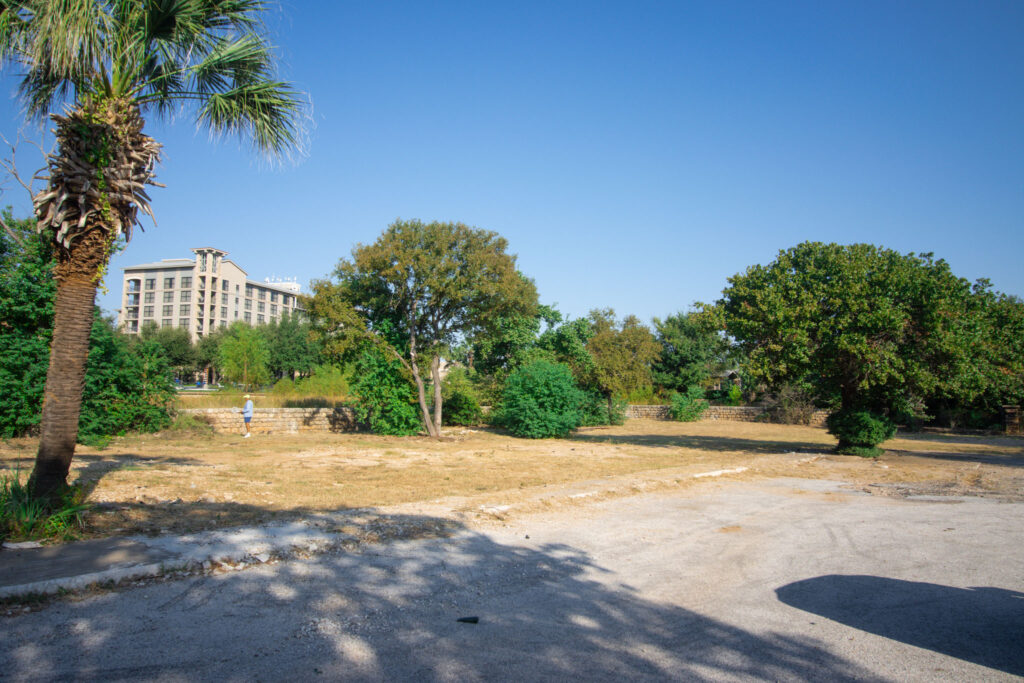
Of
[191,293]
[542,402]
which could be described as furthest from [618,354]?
[191,293]

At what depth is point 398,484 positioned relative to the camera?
36.9 feet

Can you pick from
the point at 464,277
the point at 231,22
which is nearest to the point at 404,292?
the point at 464,277

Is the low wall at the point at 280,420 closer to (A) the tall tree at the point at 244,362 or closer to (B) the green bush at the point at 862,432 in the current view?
(B) the green bush at the point at 862,432

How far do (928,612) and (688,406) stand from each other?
113 feet

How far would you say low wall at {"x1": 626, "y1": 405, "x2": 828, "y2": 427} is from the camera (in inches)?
1582

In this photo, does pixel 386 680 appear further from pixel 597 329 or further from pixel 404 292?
pixel 597 329

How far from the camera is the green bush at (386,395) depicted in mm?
22641

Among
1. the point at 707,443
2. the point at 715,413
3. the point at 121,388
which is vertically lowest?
the point at 707,443

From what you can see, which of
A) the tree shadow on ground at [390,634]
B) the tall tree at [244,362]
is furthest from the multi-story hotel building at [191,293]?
→ the tree shadow on ground at [390,634]

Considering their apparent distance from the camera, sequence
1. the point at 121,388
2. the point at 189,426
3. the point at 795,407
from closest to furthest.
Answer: the point at 121,388, the point at 189,426, the point at 795,407

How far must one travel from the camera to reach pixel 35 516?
6070mm

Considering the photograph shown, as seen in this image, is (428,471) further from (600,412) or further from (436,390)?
(600,412)

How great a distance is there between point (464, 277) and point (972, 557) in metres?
15.8

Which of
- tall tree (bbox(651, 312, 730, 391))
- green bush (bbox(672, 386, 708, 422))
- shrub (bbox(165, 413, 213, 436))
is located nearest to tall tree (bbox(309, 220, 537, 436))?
shrub (bbox(165, 413, 213, 436))
